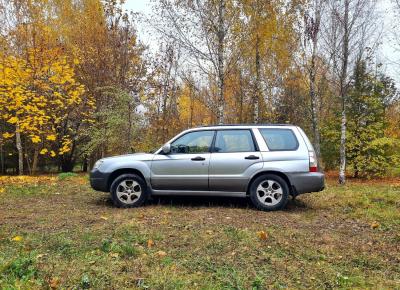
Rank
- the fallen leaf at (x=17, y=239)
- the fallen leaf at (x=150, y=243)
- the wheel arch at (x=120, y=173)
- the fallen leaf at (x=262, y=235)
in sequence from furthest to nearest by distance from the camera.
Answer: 1. the wheel arch at (x=120, y=173)
2. the fallen leaf at (x=262, y=235)
3. the fallen leaf at (x=17, y=239)
4. the fallen leaf at (x=150, y=243)

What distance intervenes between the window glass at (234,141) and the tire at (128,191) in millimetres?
1822

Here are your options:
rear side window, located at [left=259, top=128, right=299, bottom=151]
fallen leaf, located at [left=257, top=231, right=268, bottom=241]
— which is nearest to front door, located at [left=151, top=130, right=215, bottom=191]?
rear side window, located at [left=259, top=128, right=299, bottom=151]

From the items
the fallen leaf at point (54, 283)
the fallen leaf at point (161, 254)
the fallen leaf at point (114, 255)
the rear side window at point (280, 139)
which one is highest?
the rear side window at point (280, 139)

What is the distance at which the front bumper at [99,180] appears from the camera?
7.96 m

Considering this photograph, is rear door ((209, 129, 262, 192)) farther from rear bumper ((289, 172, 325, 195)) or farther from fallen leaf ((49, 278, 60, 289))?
fallen leaf ((49, 278, 60, 289))

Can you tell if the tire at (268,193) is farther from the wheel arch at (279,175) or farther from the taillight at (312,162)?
the taillight at (312,162)

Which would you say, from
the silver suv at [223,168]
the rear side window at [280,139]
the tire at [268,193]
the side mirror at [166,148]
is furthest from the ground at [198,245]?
the rear side window at [280,139]

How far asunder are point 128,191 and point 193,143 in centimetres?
173

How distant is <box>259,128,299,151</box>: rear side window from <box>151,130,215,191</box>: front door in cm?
116

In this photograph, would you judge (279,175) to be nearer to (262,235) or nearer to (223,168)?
(223,168)

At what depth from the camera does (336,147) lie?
19.0m

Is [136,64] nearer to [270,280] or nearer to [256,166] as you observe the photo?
[256,166]

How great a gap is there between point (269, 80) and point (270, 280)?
20.6 meters

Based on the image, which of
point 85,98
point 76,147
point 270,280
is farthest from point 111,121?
point 270,280
